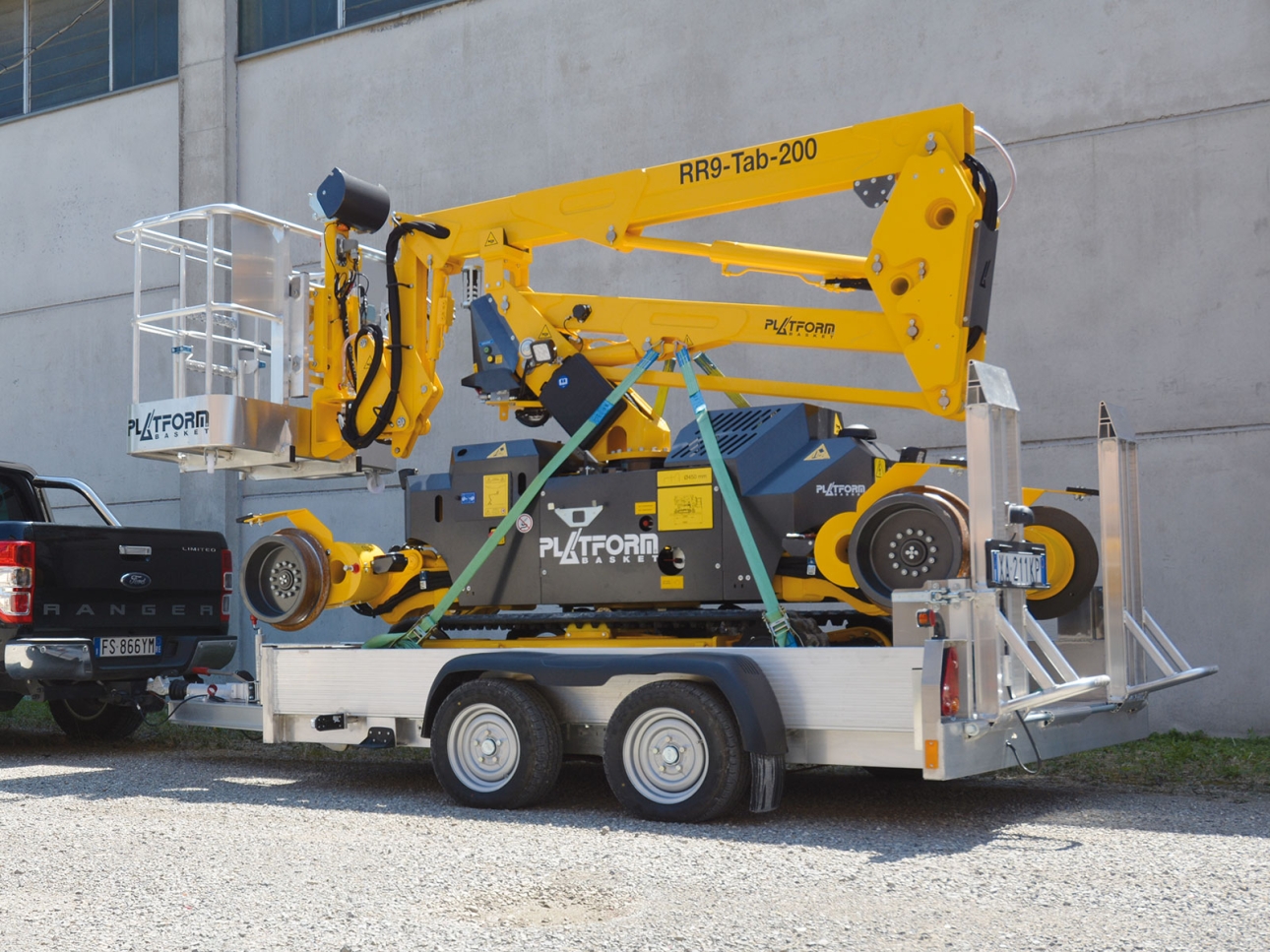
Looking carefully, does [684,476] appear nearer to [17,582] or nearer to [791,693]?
[791,693]

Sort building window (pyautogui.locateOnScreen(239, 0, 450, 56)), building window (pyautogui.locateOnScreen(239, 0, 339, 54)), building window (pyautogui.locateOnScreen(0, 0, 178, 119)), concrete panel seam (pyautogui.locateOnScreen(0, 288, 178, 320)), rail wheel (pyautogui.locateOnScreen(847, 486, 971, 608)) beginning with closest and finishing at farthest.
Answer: rail wheel (pyautogui.locateOnScreen(847, 486, 971, 608)), building window (pyautogui.locateOnScreen(239, 0, 450, 56)), building window (pyautogui.locateOnScreen(239, 0, 339, 54)), concrete panel seam (pyautogui.locateOnScreen(0, 288, 178, 320)), building window (pyautogui.locateOnScreen(0, 0, 178, 119))

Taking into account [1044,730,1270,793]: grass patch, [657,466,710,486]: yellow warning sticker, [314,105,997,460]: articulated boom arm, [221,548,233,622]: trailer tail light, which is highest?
[314,105,997,460]: articulated boom arm

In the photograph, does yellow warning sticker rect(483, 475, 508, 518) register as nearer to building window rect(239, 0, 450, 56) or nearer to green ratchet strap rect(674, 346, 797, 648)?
green ratchet strap rect(674, 346, 797, 648)

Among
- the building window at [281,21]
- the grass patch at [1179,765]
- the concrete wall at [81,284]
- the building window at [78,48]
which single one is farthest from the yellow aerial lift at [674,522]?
the building window at [78,48]

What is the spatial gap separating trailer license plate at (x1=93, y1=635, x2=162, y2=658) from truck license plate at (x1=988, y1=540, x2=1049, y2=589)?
5.72 metres

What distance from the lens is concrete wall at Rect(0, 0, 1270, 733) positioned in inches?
381

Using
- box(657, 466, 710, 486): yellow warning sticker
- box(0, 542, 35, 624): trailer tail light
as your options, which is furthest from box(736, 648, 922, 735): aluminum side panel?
box(0, 542, 35, 624): trailer tail light

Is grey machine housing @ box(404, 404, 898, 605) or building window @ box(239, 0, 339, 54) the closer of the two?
grey machine housing @ box(404, 404, 898, 605)

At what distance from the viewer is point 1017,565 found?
5.95m

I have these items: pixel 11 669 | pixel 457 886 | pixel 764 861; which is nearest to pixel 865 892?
pixel 764 861

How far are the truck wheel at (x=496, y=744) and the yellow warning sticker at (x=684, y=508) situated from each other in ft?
3.62

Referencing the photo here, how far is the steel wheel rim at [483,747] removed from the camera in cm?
678

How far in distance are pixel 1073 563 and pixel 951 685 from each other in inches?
77.5

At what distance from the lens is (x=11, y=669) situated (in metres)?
8.35
